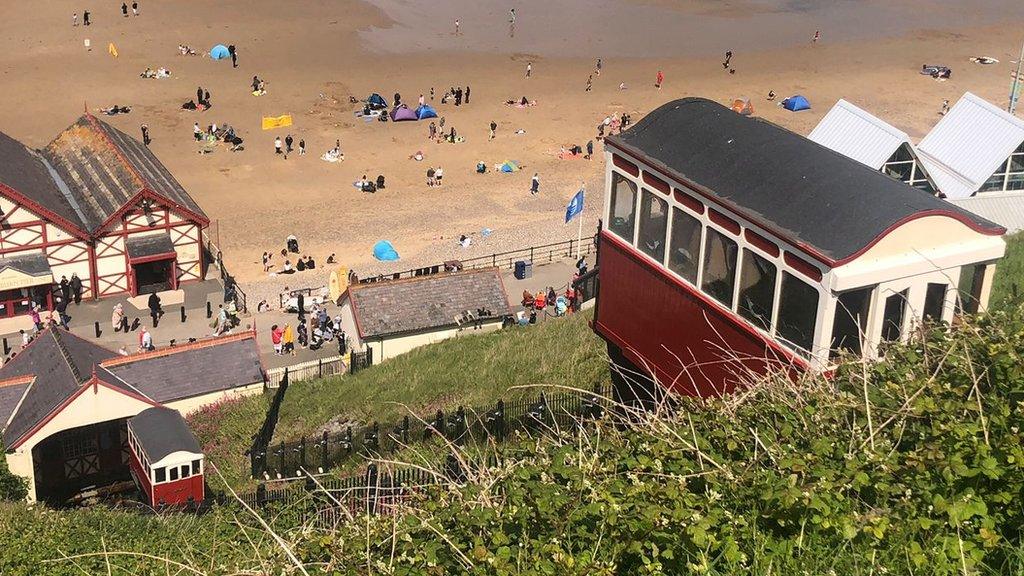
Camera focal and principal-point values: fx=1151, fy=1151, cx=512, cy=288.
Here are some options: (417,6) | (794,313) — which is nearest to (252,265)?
(794,313)

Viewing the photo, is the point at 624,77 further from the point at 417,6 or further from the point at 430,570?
the point at 430,570

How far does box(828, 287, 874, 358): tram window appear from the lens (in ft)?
43.8

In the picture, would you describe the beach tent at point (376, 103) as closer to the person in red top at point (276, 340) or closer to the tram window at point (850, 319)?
the person in red top at point (276, 340)

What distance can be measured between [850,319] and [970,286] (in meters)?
1.85

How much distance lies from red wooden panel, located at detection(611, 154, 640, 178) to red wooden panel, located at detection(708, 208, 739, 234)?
1.77 metres

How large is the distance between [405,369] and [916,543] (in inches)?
706

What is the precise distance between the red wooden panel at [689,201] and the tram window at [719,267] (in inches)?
13.9

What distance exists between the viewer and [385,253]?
38.6m

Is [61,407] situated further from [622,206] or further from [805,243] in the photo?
[805,243]

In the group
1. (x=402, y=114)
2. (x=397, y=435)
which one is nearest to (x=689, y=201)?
(x=397, y=435)

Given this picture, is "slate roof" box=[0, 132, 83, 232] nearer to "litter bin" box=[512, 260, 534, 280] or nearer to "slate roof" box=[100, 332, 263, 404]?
"slate roof" box=[100, 332, 263, 404]

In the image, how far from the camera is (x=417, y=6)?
72.2 metres

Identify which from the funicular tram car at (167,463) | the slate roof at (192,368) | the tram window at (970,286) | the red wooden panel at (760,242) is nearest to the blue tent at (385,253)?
the slate roof at (192,368)

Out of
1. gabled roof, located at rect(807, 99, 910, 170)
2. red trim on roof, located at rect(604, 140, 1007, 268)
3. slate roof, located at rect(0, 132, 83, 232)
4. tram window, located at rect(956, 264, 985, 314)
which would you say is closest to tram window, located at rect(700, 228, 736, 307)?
red trim on roof, located at rect(604, 140, 1007, 268)
